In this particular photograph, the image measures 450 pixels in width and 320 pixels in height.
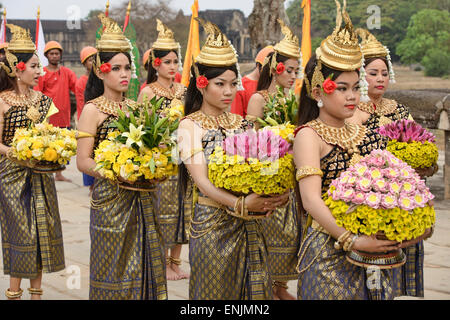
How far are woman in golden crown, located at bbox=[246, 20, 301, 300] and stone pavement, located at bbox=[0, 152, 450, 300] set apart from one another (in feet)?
1.41

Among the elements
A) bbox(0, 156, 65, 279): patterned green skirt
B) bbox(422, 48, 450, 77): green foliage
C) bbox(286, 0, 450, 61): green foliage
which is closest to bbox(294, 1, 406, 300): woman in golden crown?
bbox(0, 156, 65, 279): patterned green skirt

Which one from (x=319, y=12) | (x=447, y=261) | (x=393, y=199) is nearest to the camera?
(x=393, y=199)

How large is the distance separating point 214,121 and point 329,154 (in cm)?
96

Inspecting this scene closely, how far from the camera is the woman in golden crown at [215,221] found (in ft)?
13.7

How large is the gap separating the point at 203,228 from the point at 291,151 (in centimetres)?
69

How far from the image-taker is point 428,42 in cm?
4156

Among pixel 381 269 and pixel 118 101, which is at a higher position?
pixel 118 101

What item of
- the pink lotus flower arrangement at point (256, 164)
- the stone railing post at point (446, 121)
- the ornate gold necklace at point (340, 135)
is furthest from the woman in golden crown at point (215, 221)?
the stone railing post at point (446, 121)

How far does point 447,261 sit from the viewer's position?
7203 millimetres

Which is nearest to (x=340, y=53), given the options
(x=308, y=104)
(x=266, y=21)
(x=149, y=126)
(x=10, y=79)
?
(x=308, y=104)

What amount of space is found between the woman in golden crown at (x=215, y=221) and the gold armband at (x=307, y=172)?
1.99ft

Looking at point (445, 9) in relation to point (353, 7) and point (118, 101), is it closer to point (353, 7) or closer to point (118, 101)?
point (353, 7)

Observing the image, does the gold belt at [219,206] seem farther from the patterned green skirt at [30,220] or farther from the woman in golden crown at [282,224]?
the patterned green skirt at [30,220]

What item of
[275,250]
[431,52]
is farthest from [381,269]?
[431,52]
